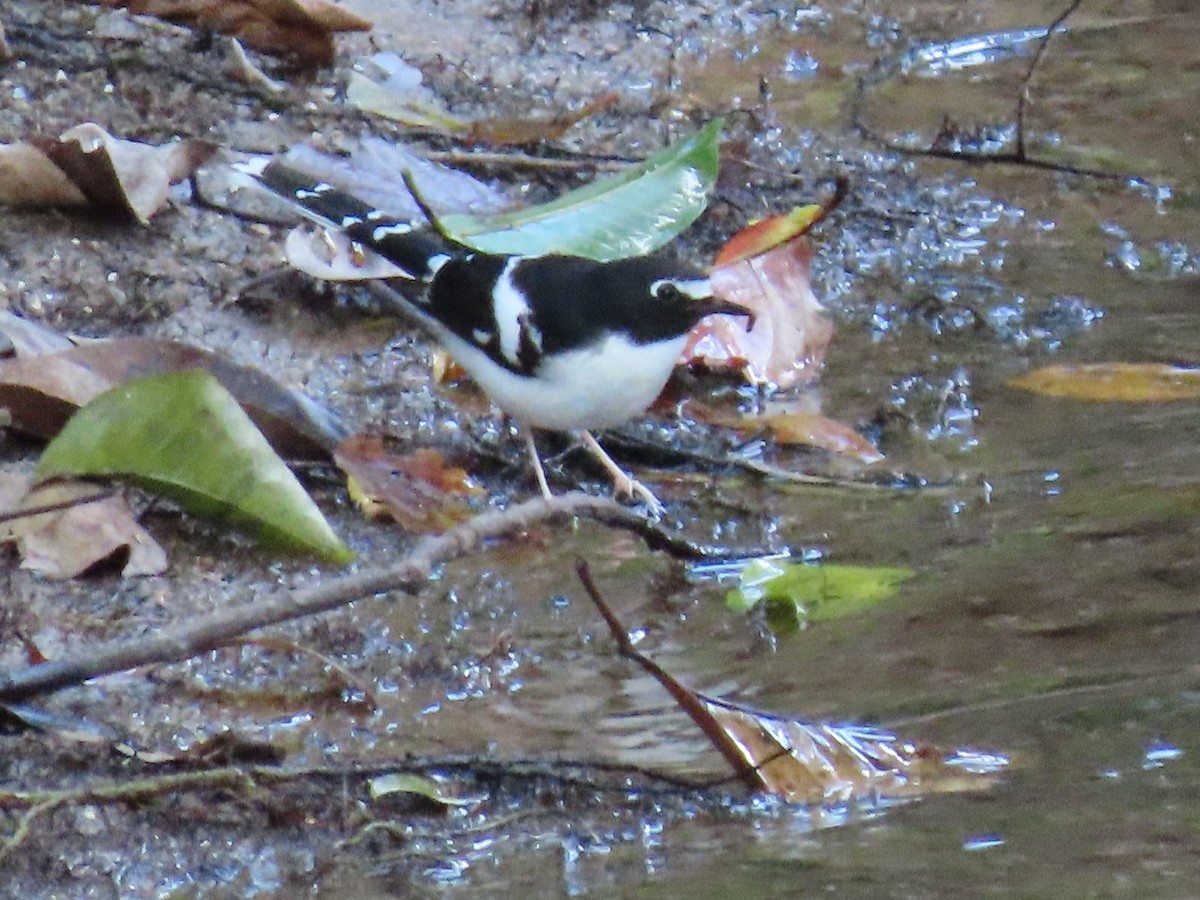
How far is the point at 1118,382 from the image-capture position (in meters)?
4.73

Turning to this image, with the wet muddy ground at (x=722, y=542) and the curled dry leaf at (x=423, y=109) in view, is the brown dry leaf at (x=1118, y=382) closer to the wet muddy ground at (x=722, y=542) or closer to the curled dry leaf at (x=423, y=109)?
the wet muddy ground at (x=722, y=542)

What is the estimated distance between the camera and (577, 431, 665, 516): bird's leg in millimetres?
4455

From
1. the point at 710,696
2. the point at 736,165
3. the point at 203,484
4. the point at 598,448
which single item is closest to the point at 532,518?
the point at 710,696

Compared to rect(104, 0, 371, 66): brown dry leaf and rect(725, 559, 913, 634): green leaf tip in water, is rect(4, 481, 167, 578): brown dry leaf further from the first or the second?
rect(104, 0, 371, 66): brown dry leaf

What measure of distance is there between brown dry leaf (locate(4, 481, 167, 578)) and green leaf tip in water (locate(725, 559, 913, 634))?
1121mm

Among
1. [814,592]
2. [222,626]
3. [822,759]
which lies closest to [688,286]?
[814,592]

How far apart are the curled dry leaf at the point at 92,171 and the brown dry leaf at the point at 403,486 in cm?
122

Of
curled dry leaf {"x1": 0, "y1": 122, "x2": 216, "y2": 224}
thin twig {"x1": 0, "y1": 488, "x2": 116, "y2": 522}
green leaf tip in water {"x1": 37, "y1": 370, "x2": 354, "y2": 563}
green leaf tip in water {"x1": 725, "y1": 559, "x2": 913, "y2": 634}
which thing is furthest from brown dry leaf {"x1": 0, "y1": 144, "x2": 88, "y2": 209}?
green leaf tip in water {"x1": 725, "y1": 559, "x2": 913, "y2": 634}

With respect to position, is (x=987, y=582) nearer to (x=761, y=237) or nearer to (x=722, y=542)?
(x=722, y=542)

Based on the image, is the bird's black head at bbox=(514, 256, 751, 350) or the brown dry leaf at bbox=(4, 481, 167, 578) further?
the bird's black head at bbox=(514, 256, 751, 350)

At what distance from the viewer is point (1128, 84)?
7.46 metres

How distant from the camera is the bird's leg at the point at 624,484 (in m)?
4.46

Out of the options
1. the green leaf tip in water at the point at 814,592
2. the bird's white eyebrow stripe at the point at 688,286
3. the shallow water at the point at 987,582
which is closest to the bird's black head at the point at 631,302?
the bird's white eyebrow stripe at the point at 688,286

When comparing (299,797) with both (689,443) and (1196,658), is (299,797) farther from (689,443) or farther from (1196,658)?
(689,443)
